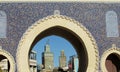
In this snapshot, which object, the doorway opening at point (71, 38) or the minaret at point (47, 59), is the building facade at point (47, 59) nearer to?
the minaret at point (47, 59)

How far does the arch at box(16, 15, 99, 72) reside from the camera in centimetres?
1115

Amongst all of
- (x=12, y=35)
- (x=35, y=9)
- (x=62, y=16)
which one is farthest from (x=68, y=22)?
(x=12, y=35)

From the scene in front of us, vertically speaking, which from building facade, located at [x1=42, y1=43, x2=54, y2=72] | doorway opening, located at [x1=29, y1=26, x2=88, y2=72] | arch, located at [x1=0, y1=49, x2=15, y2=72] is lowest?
arch, located at [x1=0, y1=49, x2=15, y2=72]

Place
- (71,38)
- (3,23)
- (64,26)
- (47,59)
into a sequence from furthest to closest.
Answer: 1. (47,59)
2. (71,38)
3. (64,26)
4. (3,23)

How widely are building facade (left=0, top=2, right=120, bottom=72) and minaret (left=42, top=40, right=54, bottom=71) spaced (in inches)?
1334

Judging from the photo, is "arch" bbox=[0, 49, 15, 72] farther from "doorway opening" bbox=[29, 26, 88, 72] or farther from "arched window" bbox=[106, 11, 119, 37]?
"arched window" bbox=[106, 11, 119, 37]

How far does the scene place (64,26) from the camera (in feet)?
37.5

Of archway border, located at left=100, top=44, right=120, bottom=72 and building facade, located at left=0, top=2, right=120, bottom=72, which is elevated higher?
building facade, located at left=0, top=2, right=120, bottom=72

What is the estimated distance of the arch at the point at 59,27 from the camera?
36.6 feet

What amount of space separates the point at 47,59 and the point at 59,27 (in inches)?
1499

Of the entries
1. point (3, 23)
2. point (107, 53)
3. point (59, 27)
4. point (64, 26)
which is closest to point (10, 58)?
point (3, 23)

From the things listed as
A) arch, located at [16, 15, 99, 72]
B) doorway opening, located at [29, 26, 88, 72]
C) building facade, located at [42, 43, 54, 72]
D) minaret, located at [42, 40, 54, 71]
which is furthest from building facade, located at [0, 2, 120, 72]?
minaret, located at [42, 40, 54, 71]

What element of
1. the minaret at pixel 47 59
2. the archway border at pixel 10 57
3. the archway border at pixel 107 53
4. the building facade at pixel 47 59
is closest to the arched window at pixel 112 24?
the archway border at pixel 107 53

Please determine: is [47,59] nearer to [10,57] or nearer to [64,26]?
[64,26]
